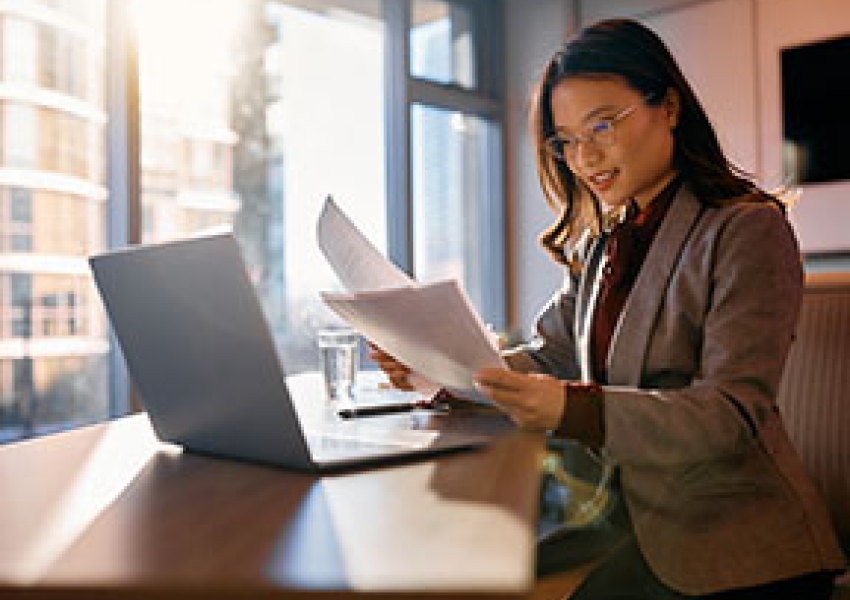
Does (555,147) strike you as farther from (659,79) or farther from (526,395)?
(526,395)

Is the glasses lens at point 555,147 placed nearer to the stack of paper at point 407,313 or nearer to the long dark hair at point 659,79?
the long dark hair at point 659,79

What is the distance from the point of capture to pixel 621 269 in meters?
1.11

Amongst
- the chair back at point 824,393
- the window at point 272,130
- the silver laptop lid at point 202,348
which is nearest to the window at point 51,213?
the window at point 272,130

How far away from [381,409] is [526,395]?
0.32 metres

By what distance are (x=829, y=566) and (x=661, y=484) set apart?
0.76 ft

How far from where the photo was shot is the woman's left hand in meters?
0.74

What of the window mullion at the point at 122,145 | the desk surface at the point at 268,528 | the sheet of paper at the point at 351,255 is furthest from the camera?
the window mullion at the point at 122,145

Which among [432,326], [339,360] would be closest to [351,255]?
[339,360]

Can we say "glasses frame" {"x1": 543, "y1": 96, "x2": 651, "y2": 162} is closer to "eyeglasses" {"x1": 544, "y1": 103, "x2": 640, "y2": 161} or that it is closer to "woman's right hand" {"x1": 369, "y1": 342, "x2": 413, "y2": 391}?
"eyeglasses" {"x1": 544, "y1": 103, "x2": 640, "y2": 161}

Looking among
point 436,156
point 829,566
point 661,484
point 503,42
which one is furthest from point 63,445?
point 503,42

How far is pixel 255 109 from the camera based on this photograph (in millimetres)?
3334

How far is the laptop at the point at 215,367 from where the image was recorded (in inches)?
25.5

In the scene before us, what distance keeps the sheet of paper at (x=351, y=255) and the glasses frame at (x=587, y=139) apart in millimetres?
337

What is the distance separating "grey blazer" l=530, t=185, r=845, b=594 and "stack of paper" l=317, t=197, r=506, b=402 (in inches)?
5.9
